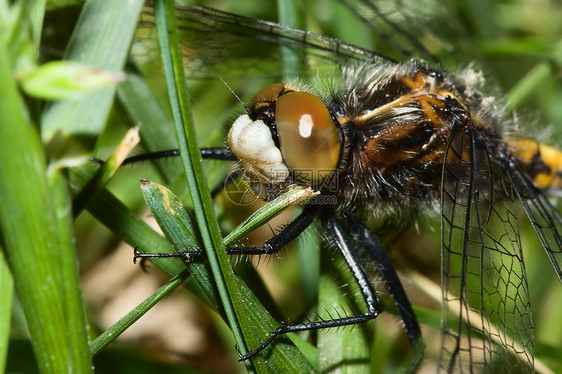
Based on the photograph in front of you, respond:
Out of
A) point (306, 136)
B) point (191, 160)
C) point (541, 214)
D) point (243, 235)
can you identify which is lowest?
point (243, 235)

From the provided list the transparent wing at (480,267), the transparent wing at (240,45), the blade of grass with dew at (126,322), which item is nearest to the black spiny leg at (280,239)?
the blade of grass with dew at (126,322)

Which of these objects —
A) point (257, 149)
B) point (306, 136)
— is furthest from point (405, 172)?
point (257, 149)

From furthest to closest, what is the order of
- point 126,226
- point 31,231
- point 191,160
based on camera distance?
point 126,226
point 191,160
point 31,231

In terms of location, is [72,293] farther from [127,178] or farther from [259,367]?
[127,178]

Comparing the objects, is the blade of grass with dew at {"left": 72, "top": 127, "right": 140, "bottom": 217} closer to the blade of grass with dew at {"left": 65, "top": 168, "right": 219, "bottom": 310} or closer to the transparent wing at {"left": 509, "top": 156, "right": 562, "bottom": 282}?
the blade of grass with dew at {"left": 65, "top": 168, "right": 219, "bottom": 310}

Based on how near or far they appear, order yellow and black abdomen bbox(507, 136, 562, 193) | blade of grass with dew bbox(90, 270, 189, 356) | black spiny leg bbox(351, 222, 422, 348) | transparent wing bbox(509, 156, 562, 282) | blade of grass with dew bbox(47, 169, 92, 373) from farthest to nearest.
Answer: yellow and black abdomen bbox(507, 136, 562, 193)
transparent wing bbox(509, 156, 562, 282)
black spiny leg bbox(351, 222, 422, 348)
blade of grass with dew bbox(90, 270, 189, 356)
blade of grass with dew bbox(47, 169, 92, 373)

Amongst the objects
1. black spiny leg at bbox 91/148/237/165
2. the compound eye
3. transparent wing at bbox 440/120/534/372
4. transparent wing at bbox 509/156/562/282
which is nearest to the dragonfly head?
the compound eye

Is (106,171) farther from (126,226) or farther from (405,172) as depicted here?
(405,172)
